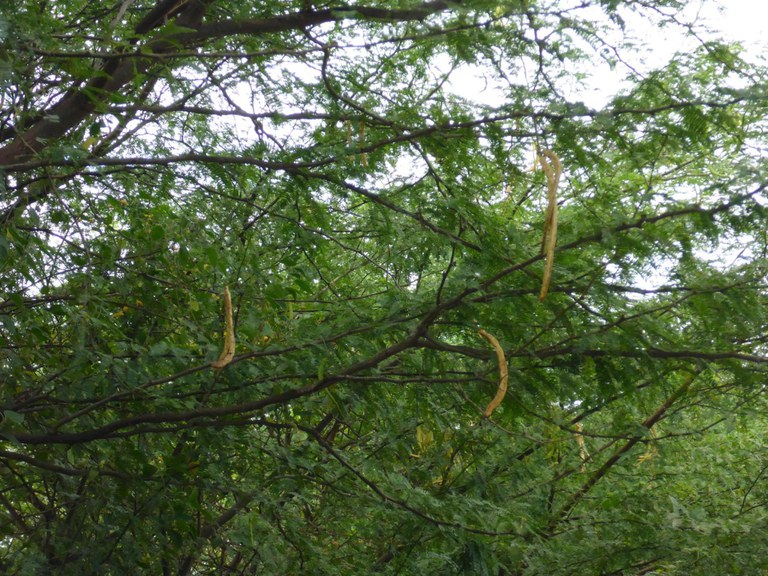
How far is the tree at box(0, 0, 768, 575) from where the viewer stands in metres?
3.07

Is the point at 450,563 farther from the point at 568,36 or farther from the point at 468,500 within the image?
the point at 568,36

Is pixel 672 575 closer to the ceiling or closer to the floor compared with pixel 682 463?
closer to the floor

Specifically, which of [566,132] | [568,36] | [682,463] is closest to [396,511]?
[566,132]

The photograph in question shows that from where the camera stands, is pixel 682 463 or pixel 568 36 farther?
pixel 682 463

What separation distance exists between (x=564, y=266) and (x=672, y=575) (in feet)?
8.63

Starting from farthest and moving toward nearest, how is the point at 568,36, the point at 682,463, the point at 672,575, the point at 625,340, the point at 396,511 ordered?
the point at 682,463 < the point at 672,575 < the point at 396,511 < the point at 568,36 < the point at 625,340

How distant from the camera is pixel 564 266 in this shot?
120 inches

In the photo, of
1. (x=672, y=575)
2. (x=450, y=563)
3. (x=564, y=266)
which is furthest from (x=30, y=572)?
(x=672, y=575)

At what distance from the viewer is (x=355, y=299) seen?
454 centimetres

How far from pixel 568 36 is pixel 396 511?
211 cm

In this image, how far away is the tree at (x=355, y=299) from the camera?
10.1 feet

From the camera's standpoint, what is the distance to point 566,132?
10.5ft

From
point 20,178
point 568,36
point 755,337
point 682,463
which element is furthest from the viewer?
point 682,463

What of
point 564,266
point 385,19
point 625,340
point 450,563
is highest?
point 385,19
